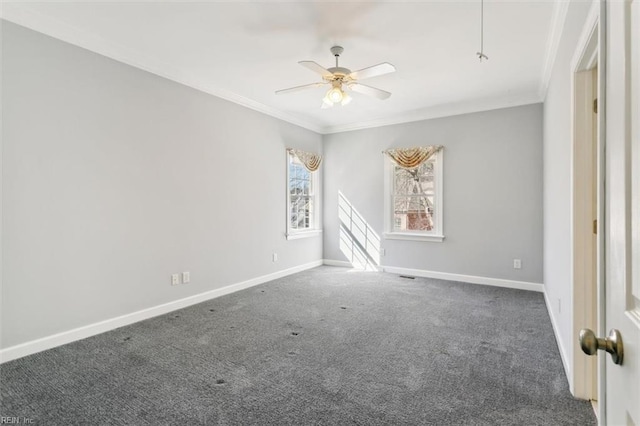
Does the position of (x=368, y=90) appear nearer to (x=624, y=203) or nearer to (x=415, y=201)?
(x=415, y=201)

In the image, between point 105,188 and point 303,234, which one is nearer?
point 105,188

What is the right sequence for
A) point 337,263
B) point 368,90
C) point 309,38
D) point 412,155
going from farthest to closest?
Answer: point 337,263, point 412,155, point 368,90, point 309,38

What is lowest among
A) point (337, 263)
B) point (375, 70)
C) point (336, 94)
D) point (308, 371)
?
point (308, 371)

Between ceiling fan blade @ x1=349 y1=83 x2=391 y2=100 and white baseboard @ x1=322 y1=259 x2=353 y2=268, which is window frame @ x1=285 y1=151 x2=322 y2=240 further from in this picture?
ceiling fan blade @ x1=349 y1=83 x2=391 y2=100

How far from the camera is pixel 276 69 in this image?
354 centimetres

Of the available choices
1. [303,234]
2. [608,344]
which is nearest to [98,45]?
[303,234]

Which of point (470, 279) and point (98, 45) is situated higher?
point (98, 45)

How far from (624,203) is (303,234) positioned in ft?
16.9

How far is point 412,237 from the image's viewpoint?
17.3ft

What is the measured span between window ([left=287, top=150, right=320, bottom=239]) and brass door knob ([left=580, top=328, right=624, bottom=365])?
4.77m

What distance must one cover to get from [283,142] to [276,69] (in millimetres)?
1778

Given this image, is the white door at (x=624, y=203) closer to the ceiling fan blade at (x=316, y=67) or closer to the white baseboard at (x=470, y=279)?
the ceiling fan blade at (x=316, y=67)

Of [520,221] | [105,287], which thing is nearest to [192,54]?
[105,287]

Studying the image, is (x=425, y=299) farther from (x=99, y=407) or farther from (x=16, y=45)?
(x=16, y=45)
